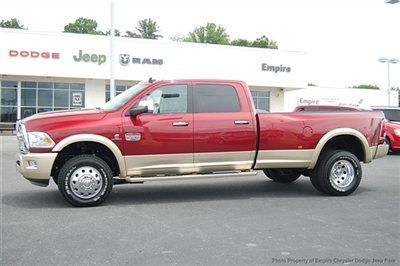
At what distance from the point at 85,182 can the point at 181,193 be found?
2.00 metres

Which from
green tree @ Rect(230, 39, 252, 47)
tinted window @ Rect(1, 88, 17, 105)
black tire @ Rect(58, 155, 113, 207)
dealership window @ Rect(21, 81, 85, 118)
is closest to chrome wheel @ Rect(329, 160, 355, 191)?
black tire @ Rect(58, 155, 113, 207)

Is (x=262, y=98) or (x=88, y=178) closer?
(x=88, y=178)

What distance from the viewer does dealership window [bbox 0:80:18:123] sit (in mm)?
33156

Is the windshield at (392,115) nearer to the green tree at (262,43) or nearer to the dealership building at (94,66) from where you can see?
the dealership building at (94,66)

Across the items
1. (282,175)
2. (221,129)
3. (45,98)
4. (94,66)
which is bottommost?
(282,175)

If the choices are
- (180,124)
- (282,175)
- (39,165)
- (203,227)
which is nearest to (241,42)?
(282,175)

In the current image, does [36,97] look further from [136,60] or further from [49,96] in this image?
[136,60]

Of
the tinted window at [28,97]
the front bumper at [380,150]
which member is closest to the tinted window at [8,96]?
the tinted window at [28,97]

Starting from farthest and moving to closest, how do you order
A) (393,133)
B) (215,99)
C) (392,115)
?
(392,115) < (393,133) < (215,99)

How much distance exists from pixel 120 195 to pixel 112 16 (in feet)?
49.1

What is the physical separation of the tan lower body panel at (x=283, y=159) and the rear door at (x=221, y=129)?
19cm

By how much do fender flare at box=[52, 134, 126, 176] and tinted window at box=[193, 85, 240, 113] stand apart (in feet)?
4.68

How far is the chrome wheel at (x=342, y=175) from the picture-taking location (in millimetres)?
7934

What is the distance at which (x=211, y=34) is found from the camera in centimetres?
8100
